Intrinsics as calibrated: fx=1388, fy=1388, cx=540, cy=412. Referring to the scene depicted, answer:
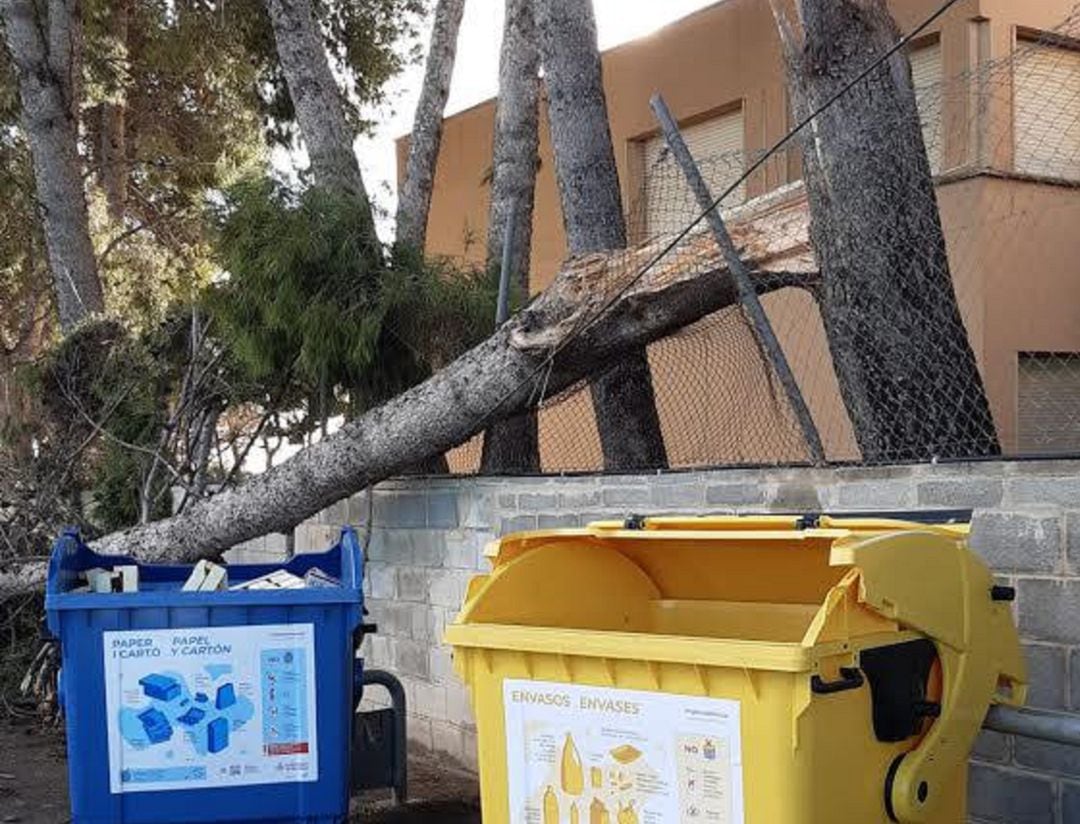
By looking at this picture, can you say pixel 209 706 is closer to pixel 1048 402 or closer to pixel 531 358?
pixel 531 358

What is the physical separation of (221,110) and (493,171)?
346 inches

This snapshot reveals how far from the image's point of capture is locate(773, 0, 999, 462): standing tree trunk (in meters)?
5.02

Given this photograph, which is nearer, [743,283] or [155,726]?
[155,726]

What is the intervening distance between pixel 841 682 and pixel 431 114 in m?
7.19

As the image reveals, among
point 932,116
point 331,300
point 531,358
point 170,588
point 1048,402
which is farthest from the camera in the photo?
point 1048,402

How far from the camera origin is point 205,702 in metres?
4.69

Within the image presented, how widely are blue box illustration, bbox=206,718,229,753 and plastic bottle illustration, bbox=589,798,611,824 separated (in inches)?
69.4

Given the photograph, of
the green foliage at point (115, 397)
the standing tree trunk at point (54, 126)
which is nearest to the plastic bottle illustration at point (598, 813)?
the green foliage at point (115, 397)

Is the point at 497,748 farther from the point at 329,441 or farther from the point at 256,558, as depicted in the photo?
the point at 256,558

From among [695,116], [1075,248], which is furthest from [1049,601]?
[695,116]

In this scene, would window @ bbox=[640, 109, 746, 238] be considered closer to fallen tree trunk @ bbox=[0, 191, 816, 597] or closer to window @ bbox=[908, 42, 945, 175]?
fallen tree trunk @ bbox=[0, 191, 816, 597]

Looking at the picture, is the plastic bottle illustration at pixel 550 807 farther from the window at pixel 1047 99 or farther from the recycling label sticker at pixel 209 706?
the window at pixel 1047 99

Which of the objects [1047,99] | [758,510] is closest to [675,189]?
[1047,99]

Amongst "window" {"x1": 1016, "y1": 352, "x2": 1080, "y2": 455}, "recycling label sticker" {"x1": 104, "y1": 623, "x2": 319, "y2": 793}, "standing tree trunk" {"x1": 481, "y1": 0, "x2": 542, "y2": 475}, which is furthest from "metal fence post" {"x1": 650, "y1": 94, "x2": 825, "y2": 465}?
"standing tree trunk" {"x1": 481, "y1": 0, "x2": 542, "y2": 475}
